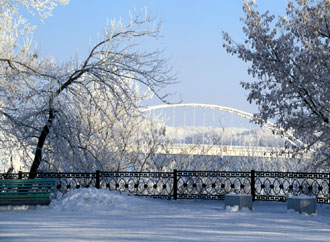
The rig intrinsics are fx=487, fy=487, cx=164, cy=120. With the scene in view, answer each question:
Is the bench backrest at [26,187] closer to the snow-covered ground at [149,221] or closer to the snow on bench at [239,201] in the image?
the snow-covered ground at [149,221]

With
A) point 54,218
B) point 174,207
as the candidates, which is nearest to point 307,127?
point 174,207

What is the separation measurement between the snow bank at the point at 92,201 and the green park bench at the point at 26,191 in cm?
38

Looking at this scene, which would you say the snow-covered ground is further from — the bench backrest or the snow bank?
the bench backrest

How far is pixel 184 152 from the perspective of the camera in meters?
25.5

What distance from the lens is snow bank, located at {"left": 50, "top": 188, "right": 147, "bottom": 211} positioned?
44.2 feet

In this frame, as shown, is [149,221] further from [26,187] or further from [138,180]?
[138,180]

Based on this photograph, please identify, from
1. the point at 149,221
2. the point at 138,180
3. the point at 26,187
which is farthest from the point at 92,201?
the point at 138,180

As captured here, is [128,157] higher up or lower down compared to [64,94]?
lower down

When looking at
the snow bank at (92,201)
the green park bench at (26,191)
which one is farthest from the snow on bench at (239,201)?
the green park bench at (26,191)

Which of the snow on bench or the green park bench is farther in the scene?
the green park bench

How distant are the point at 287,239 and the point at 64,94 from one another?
999 cm

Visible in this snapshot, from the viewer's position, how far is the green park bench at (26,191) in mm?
13359

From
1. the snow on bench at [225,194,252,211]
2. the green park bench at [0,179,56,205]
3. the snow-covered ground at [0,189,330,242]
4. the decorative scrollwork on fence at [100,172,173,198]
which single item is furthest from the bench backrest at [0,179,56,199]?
the snow on bench at [225,194,252,211]

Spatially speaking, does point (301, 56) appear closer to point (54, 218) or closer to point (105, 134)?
point (54, 218)
